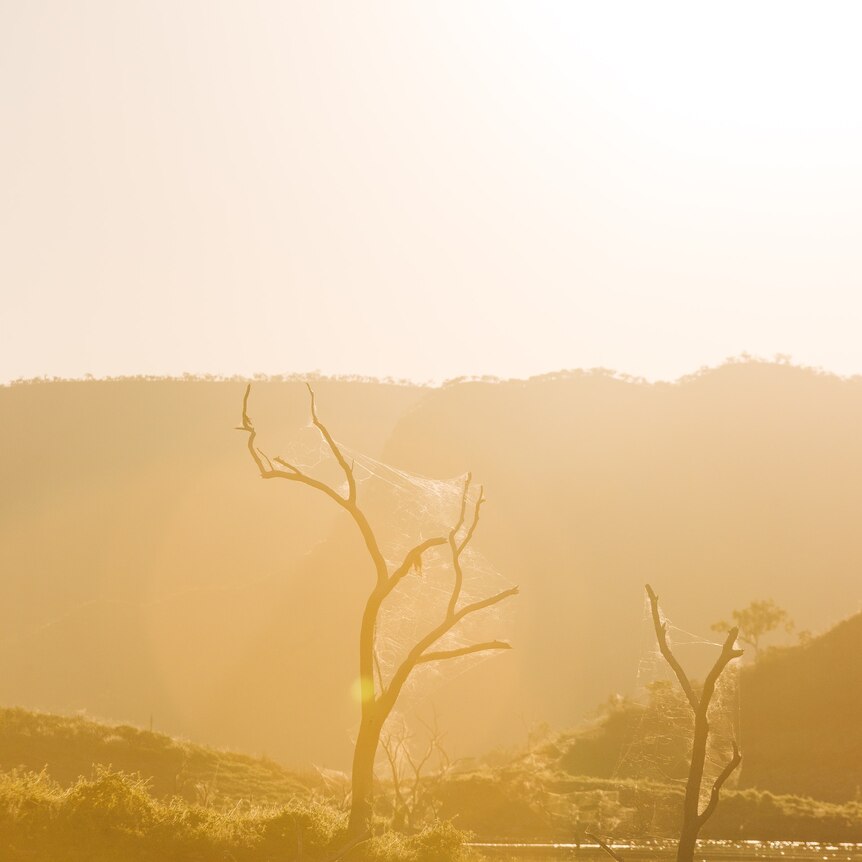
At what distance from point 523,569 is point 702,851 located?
87.1 m

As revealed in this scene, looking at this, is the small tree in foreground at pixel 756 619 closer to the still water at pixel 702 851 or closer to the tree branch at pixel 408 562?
the still water at pixel 702 851

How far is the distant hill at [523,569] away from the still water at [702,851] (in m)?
62.5

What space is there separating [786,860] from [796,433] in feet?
360

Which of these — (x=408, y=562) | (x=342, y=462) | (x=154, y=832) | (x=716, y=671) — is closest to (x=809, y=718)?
(x=716, y=671)

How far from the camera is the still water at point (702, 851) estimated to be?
38.9m

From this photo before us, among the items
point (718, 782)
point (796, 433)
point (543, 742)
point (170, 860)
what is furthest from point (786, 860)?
point (796, 433)

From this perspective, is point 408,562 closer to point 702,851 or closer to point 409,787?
point 702,851

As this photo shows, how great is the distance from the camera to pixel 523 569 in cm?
12800

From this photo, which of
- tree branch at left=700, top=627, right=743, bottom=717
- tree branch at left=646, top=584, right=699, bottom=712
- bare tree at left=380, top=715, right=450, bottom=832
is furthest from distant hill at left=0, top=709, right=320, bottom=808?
tree branch at left=700, top=627, right=743, bottom=717

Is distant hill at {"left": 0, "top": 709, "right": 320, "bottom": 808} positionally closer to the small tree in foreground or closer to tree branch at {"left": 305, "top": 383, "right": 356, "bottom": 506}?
tree branch at {"left": 305, "top": 383, "right": 356, "bottom": 506}

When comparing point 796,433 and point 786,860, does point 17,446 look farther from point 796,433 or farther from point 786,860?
point 786,860

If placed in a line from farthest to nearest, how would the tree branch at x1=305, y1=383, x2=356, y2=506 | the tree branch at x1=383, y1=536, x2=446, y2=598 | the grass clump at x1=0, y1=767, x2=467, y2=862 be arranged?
1. the tree branch at x1=305, y1=383, x2=356, y2=506
2. the tree branch at x1=383, y1=536, x2=446, y2=598
3. the grass clump at x1=0, y1=767, x2=467, y2=862

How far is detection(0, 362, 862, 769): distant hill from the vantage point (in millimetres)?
120250

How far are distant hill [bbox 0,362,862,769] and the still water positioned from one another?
62.5m
